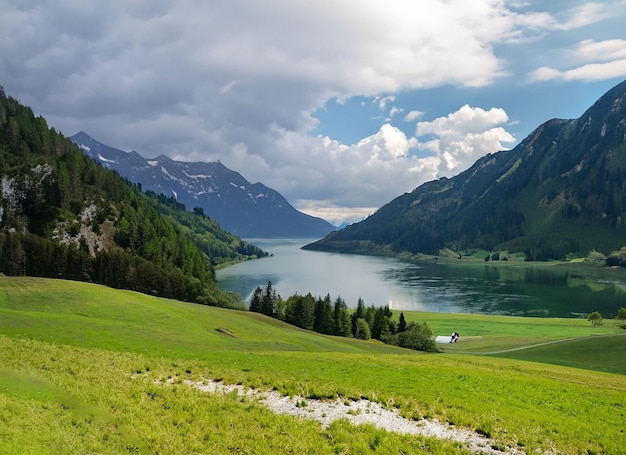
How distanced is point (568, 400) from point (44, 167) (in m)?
188

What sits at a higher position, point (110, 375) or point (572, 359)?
point (110, 375)

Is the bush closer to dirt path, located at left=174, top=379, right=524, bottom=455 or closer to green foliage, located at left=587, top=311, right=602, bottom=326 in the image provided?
dirt path, located at left=174, top=379, right=524, bottom=455

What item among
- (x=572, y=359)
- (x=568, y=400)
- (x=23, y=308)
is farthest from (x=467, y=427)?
(x=572, y=359)

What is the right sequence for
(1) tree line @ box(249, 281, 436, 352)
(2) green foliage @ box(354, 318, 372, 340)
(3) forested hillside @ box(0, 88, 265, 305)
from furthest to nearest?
(3) forested hillside @ box(0, 88, 265, 305) → (1) tree line @ box(249, 281, 436, 352) → (2) green foliage @ box(354, 318, 372, 340)

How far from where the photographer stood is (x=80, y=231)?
5950 inches

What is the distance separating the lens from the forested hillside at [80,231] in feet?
378

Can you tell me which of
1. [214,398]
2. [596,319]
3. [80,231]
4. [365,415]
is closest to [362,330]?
[596,319]

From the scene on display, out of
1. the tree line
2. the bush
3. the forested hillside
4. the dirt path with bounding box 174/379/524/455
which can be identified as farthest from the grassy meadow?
the forested hillside

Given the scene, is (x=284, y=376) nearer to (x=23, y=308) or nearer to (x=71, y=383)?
(x=71, y=383)

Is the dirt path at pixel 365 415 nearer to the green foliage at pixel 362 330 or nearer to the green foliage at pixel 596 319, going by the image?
the green foliage at pixel 362 330

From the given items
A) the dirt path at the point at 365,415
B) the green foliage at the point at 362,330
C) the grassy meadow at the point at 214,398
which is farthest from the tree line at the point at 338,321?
the dirt path at the point at 365,415

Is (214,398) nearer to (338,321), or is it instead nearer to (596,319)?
(338,321)

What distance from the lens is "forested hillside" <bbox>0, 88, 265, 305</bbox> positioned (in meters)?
115

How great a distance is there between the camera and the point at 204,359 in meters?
35.2
